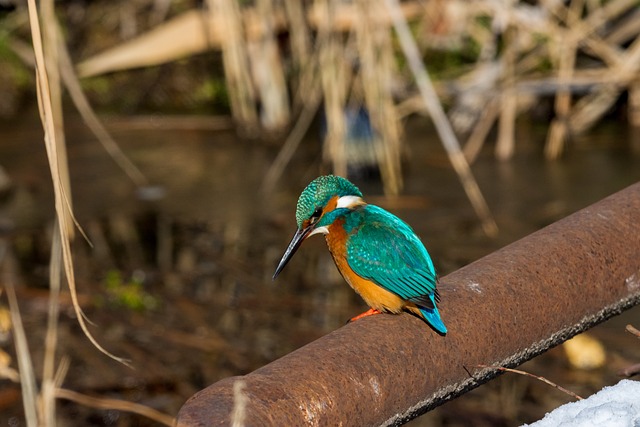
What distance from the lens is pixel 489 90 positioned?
6297 mm

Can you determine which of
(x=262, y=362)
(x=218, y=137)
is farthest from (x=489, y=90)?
(x=262, y=362)

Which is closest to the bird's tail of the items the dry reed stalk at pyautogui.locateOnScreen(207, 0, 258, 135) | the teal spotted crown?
the teal spotted crown

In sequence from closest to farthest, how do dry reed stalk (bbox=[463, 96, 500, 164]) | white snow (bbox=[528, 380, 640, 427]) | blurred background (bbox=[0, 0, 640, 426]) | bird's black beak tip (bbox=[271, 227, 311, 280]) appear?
white snow (bbox=[528, 380, 640, 427]) < bird's black beak tip (bbox=[271, 227, 311, 280]) < blurred background (bbox=[0, 0, 640, 426]) < dry reed stalk (bbox=[463, 96, 500, 164])

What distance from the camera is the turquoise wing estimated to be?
2332 mm

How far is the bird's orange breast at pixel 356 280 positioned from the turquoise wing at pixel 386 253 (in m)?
0.02

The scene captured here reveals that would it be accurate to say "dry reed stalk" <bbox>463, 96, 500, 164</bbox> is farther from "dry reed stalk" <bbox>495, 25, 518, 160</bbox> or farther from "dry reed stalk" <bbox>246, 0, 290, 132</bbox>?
"dry reed stalk" <bbox>246, 0, 290, 132</bbox>

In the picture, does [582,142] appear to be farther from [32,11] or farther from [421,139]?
[32,11]

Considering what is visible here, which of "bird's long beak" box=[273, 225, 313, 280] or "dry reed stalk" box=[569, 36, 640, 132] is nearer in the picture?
"bird's long beak" box=[273, 225, 313, 280]

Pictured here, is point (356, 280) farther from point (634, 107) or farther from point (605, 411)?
point (634, 107)

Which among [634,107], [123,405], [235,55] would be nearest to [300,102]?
[235,55]

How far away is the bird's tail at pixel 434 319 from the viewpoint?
182 cm

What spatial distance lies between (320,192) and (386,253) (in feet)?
0.77

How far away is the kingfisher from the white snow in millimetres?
639

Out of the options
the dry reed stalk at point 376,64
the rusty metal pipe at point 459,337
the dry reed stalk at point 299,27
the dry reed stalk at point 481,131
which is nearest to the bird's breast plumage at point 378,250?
Result: the rusty metal pipe at point 459,337
